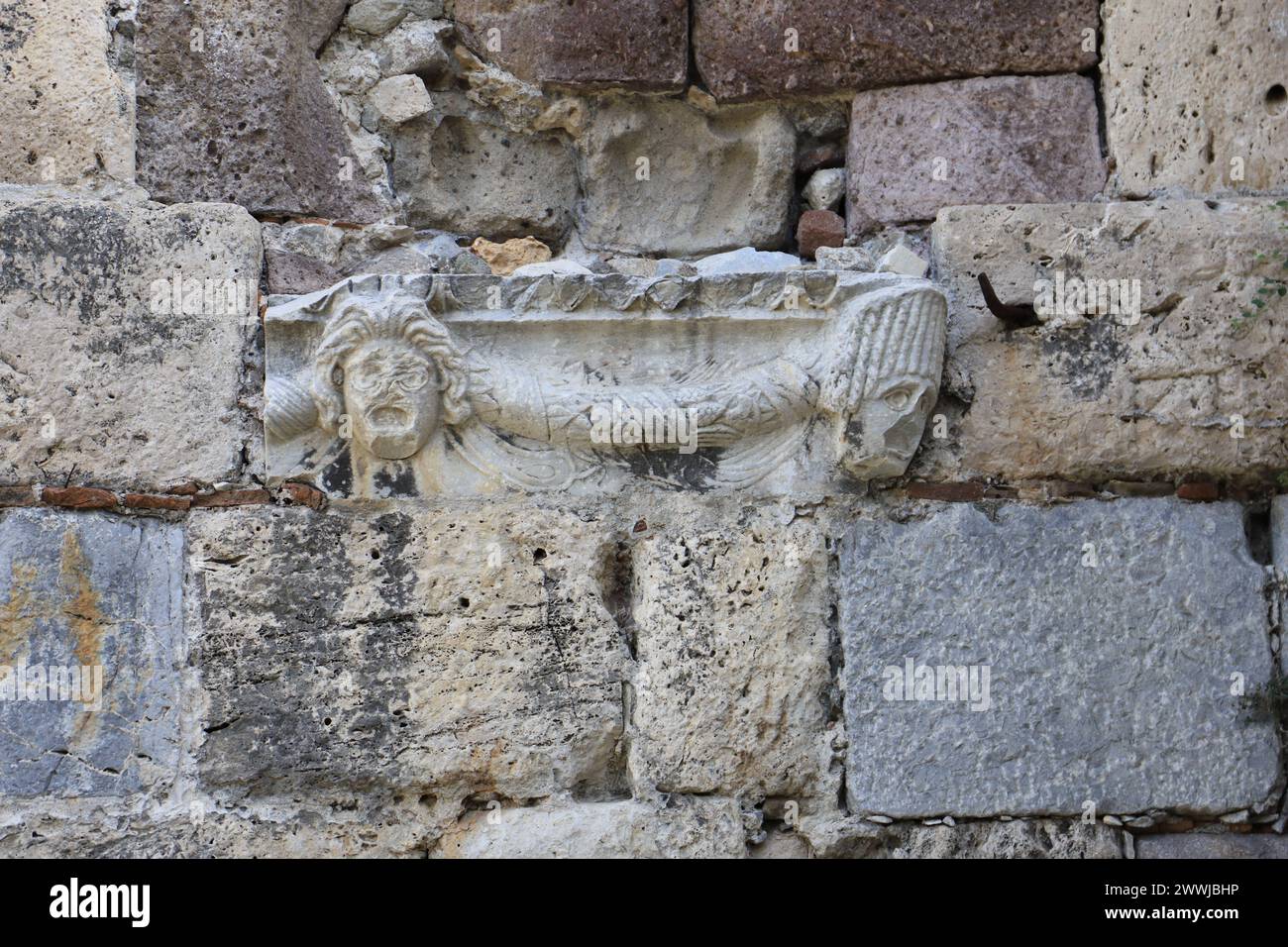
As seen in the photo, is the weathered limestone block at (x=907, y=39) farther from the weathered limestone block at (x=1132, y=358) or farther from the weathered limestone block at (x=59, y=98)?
the weathered limestone block at (x=59, y=98)

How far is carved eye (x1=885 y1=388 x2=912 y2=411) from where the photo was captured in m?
3.75

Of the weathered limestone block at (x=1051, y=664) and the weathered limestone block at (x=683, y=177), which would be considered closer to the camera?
the weathered limestone block at (x=1051, y=664)

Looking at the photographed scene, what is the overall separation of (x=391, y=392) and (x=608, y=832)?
1020 mm

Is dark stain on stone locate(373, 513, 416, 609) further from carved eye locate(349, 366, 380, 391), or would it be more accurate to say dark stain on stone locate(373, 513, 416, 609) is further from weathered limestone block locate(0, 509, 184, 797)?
weathered limestone block locate(0, 509, 184, 797)

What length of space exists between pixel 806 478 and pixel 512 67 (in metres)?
1.37

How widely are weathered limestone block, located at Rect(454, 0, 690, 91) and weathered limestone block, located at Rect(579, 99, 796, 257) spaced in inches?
4.4

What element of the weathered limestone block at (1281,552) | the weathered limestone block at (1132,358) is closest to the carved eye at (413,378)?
the weathered limestone block at (1132,358)

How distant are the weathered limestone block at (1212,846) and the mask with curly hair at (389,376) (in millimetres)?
1718

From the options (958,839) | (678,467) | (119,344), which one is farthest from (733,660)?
(119,344)

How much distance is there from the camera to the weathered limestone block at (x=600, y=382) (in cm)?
373

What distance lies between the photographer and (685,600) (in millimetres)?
3748

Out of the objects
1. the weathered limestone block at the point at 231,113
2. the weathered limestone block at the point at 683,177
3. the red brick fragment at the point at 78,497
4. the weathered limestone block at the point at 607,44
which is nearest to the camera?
the red brick fragment at the point at 78,497

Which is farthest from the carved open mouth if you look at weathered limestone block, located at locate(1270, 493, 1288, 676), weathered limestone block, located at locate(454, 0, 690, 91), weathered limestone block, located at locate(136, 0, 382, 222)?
weathered limestone block, located at locate(1270, 493, 1288, 676)

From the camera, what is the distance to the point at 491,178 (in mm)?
4508
